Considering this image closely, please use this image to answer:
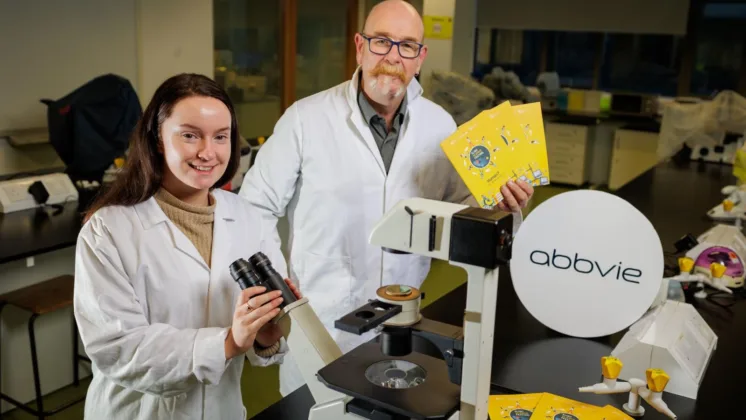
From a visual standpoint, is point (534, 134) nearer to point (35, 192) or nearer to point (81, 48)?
point (35, 192)

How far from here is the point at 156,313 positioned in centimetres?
127

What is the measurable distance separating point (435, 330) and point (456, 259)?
15 cm

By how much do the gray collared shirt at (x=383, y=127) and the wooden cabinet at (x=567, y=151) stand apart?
18.2ft

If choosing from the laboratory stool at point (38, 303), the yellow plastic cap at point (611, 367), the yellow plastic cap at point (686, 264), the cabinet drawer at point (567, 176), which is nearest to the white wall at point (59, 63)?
the laboratory stool at point (38, 303)

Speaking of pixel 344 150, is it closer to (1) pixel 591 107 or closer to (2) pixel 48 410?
(2) pixel 48 410

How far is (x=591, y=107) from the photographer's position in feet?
25.1

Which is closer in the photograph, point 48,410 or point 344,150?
point 344,150

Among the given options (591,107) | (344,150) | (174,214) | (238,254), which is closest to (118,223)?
(174,214)

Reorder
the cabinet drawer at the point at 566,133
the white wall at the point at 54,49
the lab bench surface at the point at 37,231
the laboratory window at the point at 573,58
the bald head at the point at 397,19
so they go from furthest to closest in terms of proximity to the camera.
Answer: the laboratory window at the point at 573,58 → the cabinet drawer at the point at 566,133 → the white wall at the point at 54,49 → the lab bench surface at the point at 37,231 → the bald head at the point at 397,19

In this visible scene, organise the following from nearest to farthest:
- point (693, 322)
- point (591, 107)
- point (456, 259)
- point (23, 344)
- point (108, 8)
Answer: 1. point (456, 259)
2. point (693, 322)
3. point (23, 344)
4. point (108, 8)
5. point (591, 107)

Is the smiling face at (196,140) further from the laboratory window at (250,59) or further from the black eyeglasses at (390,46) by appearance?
the laboratory window at (250,59)

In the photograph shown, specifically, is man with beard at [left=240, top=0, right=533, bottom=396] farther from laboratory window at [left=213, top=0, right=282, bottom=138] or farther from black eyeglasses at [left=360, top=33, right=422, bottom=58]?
laboratory window at [left=213, top=0, right=282, bottom=138]

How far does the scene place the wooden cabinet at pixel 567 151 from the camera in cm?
725

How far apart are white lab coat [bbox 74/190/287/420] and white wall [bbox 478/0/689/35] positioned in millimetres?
7109
